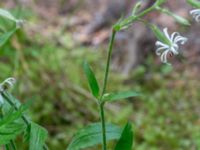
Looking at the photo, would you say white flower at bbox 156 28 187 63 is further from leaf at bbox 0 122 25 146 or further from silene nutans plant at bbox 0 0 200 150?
leaf at bbox 0 122 25 146

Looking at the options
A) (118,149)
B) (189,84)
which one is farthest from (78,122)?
(118,149)

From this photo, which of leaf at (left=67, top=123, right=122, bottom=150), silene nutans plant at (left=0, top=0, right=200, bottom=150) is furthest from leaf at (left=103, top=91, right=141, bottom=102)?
leaf at (left=67, top=123, right=122, bottom=150)

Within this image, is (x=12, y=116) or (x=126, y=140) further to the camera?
(x=126, y=140)

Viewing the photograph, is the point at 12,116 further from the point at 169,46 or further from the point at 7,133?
the point at 169,46

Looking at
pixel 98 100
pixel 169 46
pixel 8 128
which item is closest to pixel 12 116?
pixel 8 128

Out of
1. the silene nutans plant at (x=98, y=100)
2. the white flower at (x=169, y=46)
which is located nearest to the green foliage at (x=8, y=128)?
the silene nutans plant at (x=98, y=100)

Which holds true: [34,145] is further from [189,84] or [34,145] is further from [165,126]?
[189,84]

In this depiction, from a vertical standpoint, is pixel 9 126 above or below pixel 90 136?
above
